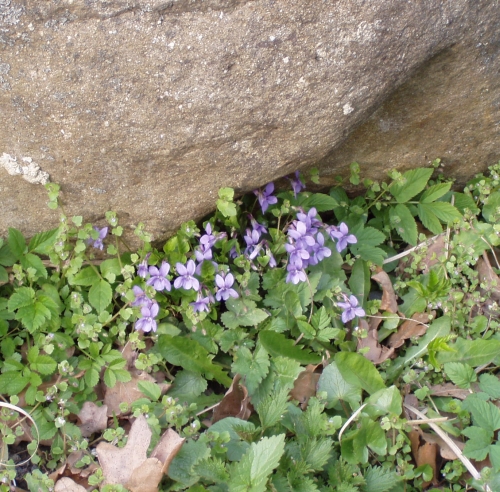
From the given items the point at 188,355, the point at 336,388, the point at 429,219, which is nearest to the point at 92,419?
the point at 188,355

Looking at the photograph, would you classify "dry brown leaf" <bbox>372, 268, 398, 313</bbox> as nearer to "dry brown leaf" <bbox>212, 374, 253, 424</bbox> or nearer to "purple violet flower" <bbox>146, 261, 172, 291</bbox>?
"dry brown leaf" <bbox>212, 374, 253, 424</bbox>

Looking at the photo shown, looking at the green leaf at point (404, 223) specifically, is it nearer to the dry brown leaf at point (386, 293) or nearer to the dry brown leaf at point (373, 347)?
the dry brown leaf at point (386, 293)

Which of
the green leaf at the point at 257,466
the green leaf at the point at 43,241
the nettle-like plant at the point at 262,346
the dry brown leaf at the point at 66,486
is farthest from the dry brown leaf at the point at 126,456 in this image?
the green leaf at the point at 43,241

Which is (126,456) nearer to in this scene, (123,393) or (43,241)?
(123,393)

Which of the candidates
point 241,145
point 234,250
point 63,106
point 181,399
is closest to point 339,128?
point 241,145

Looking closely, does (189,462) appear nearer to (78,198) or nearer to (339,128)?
(78,198)
